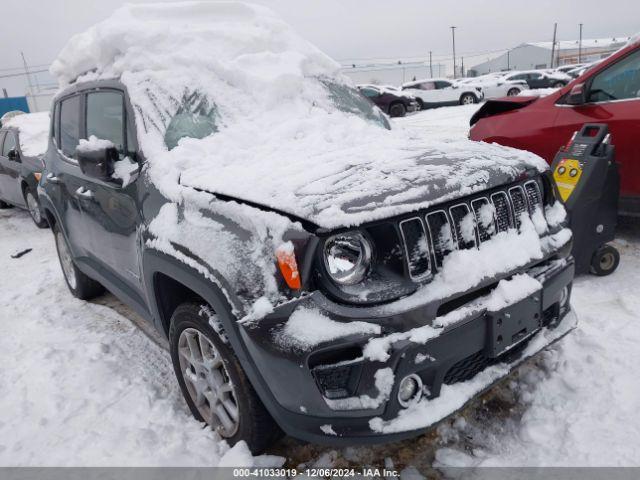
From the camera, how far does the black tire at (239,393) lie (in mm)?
1945

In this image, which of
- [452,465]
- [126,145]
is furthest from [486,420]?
[126,145]

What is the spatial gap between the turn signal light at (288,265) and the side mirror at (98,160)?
1.41 meters

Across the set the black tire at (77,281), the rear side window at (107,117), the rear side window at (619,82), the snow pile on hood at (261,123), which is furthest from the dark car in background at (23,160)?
the rear side window at (619,82)

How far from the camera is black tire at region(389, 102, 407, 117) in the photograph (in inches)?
805

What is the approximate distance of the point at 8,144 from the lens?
26.2 ft

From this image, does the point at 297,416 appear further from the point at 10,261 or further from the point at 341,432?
the point at 10,261

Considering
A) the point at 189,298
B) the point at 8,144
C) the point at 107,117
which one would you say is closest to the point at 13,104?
the point at 8,144

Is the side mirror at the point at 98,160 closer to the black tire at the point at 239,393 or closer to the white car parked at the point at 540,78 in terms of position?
the black tire at the point at 239,393

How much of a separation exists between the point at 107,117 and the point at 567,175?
324cm

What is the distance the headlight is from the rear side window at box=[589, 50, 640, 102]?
3438mm

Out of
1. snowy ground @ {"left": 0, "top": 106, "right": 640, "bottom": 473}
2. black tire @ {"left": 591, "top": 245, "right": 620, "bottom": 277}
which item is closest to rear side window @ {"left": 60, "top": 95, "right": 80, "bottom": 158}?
snowy ground @ {"left": 0, "top": 106, "right": 640, "bottom": 473}

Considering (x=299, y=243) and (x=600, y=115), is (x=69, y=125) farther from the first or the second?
(x=600, y=115)

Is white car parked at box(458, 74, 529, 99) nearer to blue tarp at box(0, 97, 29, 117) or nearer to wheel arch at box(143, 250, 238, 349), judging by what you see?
wheel arch at box(143, 250, 238, 349)

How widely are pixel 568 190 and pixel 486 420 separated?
1963 mm
